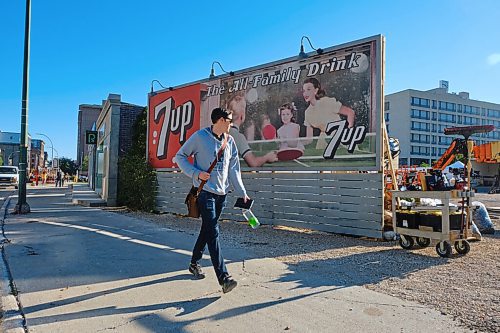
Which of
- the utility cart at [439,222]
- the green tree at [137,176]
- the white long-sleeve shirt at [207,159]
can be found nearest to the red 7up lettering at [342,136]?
the utility cart at [439,222]

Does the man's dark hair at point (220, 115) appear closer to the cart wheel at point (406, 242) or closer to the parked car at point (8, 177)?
the cart wheel at point (406, 242)

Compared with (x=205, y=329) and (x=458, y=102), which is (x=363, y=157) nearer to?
(x=205, y=329)

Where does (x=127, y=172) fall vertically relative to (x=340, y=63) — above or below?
below

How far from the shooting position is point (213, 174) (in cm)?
429

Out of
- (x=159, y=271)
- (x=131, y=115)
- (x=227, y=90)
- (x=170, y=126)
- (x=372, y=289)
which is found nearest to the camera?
(x=372, y=289)

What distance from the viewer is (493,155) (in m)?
30.3

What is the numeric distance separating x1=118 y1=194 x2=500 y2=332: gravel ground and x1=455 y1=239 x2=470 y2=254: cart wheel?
112 mm

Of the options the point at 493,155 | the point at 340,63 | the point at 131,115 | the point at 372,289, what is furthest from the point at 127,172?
the point at 493,155

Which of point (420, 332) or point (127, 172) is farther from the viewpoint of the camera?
point (127, 172)

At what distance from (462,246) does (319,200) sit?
3044 millimetres

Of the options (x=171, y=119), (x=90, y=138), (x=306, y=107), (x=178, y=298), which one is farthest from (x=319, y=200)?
(x=90, y=138)

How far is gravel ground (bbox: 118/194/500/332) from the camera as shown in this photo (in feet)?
13.1

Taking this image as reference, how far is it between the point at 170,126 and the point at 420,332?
1076 cm

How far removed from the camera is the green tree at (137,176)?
13.1 m
